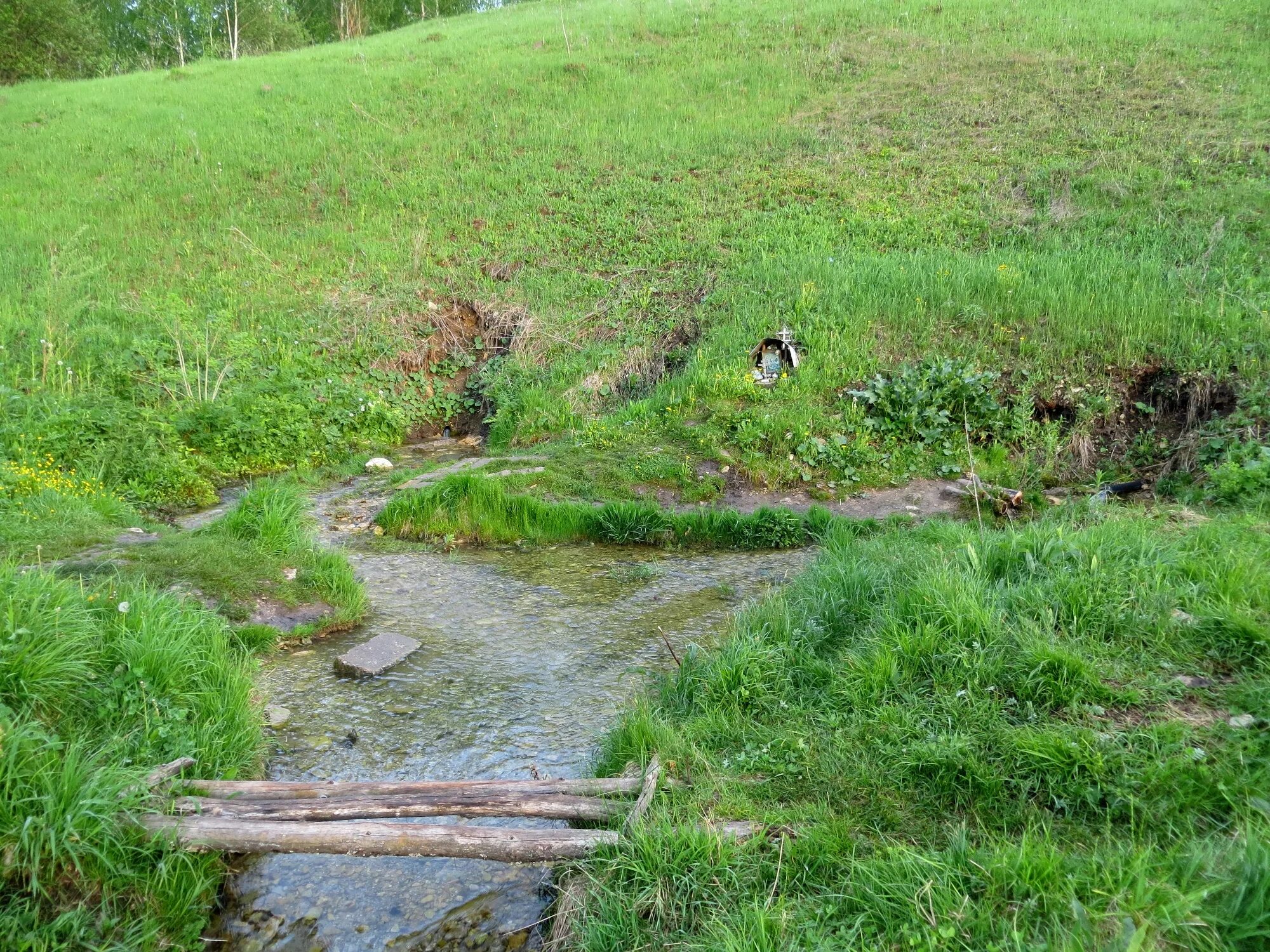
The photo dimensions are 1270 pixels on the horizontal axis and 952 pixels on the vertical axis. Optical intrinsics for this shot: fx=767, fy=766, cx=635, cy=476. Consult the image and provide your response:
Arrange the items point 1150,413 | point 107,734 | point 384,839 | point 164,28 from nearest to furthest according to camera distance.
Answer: point 384,839 → point 107,734 → point 1150,413 → point 164,28

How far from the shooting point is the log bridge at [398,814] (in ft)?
9.36

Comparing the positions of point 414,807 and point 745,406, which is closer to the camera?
point 414,807

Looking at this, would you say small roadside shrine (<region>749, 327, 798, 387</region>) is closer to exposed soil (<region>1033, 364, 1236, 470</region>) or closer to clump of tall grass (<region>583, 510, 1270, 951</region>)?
exposed soil (<region>1033, 364, 1236, 470</region>)

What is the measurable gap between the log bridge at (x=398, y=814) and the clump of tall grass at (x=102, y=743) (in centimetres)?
19

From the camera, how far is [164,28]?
40.8 metres

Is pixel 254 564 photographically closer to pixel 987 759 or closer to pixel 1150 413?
pixel 987 759

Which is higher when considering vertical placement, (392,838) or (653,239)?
(653,239)

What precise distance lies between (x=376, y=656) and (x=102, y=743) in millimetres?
1897

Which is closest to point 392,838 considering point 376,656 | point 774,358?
point 376,656

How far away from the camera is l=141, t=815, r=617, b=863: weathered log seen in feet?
9.33

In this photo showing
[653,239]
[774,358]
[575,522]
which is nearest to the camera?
[575,522]

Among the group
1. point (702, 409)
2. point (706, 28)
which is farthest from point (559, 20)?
point (702, 409)

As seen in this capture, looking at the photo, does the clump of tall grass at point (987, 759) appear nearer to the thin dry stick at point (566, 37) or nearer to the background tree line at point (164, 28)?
the thin dry stick at point (566, 37)

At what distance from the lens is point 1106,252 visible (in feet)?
35.4
